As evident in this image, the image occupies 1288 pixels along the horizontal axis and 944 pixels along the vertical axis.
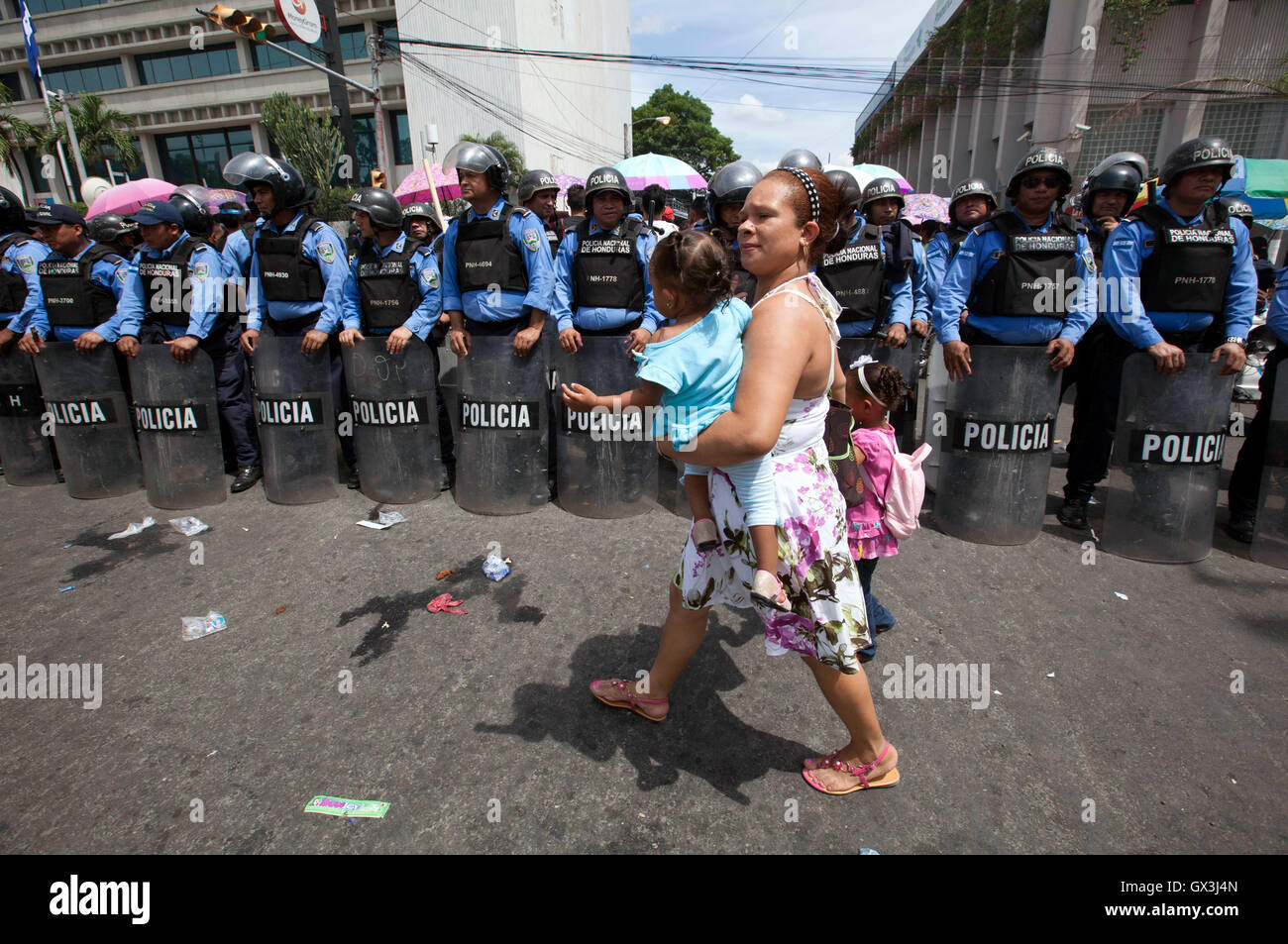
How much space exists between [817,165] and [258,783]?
4777mm

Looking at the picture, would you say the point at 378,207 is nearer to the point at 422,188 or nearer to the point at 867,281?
the point at 867,281

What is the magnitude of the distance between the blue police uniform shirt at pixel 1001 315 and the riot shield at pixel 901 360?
45 centimetres

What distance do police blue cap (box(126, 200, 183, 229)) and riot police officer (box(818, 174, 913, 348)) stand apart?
5023mm

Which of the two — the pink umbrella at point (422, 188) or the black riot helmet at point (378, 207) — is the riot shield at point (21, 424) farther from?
the pink umbrella at point (422, 188)

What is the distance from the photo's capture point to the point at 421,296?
4.75m

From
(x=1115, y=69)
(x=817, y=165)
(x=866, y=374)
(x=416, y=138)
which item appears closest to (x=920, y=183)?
(x=1115, y=69)

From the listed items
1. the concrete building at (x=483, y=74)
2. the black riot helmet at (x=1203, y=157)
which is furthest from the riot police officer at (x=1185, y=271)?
the concrete building at (x=483, y=74)

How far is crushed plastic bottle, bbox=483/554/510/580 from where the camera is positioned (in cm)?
371

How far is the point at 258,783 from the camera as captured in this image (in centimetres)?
225

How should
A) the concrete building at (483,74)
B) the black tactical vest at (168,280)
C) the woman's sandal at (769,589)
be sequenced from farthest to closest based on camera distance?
the concrete building at (483,74), the black tactical vest at (168,280), the woman's sandal at (769,589)

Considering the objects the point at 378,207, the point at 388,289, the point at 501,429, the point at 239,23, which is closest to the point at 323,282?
the point at 388,289

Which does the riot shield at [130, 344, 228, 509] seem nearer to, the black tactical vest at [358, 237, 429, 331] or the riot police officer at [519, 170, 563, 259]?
the black tactical vest at [358, 237, 429, 331]

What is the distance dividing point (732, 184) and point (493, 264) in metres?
1.91

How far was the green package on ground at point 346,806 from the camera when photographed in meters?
2.11
